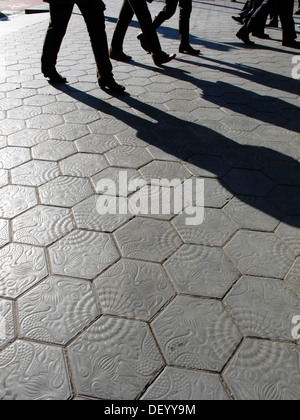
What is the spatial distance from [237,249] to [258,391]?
0.82 m

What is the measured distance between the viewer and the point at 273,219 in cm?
222

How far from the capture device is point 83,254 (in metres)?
1.95

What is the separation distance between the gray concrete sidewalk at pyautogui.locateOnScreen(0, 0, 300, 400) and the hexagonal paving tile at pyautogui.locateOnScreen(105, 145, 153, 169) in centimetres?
2

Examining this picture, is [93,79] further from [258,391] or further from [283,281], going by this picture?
[258,391]

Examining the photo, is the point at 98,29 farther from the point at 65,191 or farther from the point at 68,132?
the point at 65,191

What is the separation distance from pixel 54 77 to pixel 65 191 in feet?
8.46

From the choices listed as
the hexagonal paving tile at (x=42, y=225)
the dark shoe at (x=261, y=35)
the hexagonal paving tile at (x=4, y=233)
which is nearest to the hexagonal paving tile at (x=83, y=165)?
the hexagonal paving tile at (x=42, y=225)

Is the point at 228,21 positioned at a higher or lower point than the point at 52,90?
higher

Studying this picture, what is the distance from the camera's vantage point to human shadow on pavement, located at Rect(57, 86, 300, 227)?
7.93ft

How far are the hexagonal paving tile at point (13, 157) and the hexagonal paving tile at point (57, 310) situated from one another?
51.5 inches

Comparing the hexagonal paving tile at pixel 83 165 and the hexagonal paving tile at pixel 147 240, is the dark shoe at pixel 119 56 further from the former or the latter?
the hexagonal paving tile at pixel 147 240

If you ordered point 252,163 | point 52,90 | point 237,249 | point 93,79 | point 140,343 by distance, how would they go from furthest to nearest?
point 93,79 < point 52,90 < point 252,163 < point 237,249 < point 140,343
